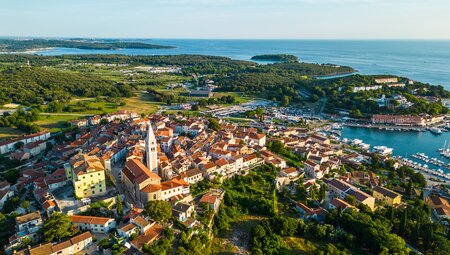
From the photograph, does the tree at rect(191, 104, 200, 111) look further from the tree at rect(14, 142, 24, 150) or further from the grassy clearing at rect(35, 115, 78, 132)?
the tree at rect(14, 142, 24, 150)

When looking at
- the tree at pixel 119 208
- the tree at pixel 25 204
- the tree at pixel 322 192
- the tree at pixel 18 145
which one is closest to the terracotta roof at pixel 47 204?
the tree at pixel 25 204

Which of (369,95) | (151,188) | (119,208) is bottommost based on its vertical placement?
(119,208)

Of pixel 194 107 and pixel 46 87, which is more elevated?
pixel 46 87

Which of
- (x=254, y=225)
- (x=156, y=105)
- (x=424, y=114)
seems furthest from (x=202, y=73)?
(x=254, y=225)

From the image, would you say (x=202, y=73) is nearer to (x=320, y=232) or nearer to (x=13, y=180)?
(x=13, y=180)

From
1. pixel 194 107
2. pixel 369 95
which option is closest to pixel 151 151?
pixel 194 107

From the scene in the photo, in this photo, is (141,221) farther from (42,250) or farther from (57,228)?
(42,250)

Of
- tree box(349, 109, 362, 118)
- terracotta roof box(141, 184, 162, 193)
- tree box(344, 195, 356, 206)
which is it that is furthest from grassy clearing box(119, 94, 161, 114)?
tree box(344, 195, 356, 206)
